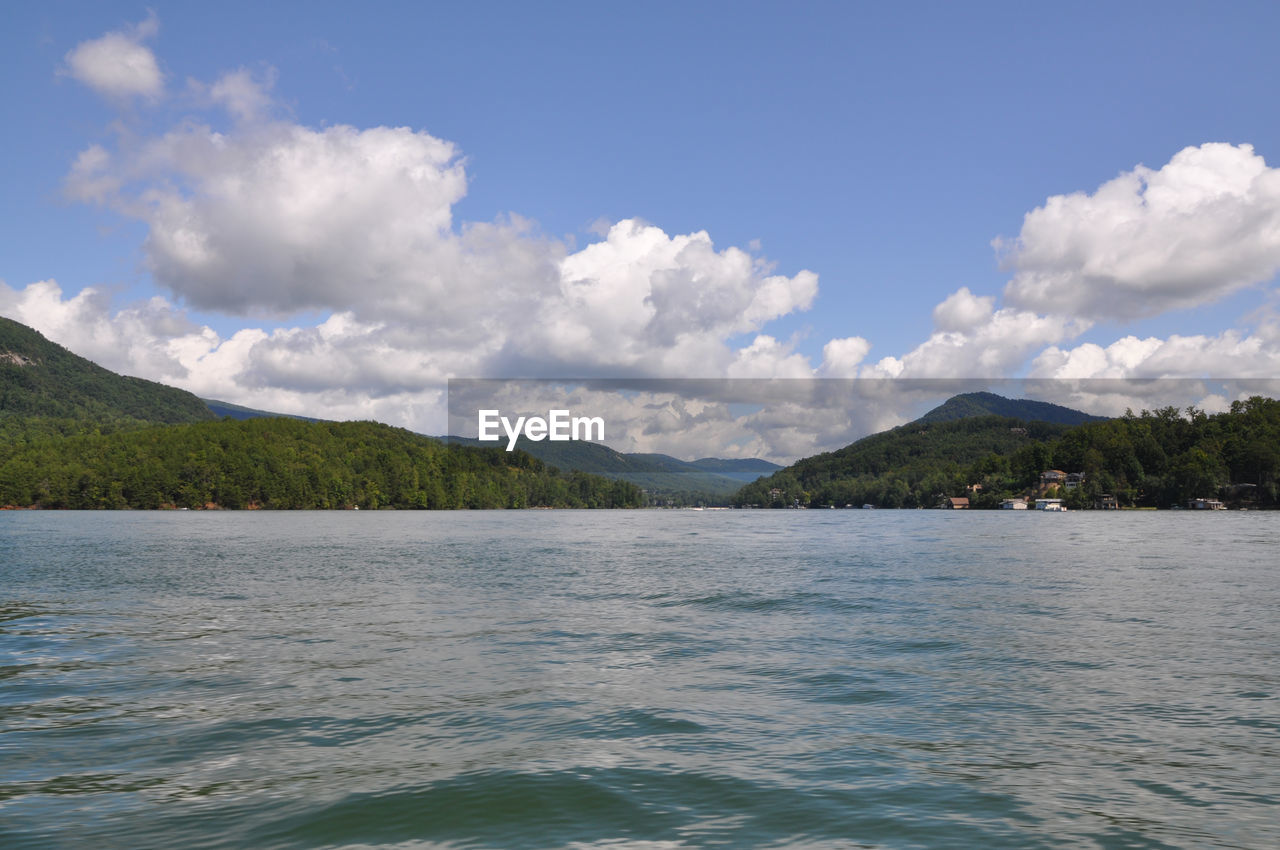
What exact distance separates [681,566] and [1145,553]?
3109cm

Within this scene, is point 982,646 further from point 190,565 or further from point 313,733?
point 190,565

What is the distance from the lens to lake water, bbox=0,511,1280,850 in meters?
8.98

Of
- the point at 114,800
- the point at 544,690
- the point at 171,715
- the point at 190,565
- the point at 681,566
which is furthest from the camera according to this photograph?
the point at 681,566

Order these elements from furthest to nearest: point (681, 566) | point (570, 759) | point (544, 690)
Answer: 1. point (681, 566)
2. point (544, 690)
3. point (570, 759)

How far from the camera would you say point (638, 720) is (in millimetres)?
13219

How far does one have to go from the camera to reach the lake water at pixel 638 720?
29.5 ft

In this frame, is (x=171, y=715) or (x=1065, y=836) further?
(x=171, y=715)

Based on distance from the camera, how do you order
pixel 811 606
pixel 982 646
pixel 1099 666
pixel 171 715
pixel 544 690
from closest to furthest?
1. pixel 171 715
2. pixel 544 690
3. pixel 1099 666
4. pixel 982 646
5. pixel 811 606

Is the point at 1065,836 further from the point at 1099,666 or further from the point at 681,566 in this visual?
the point at 681,566

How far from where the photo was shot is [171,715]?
13500mm

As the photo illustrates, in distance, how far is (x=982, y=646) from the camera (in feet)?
65.3

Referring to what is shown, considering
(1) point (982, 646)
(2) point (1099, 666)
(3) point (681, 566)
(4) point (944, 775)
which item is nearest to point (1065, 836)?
(4) point (944, 775)

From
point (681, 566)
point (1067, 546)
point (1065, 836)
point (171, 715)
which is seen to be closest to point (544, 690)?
point (171, 715)

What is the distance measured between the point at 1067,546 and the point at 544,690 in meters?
57.8
